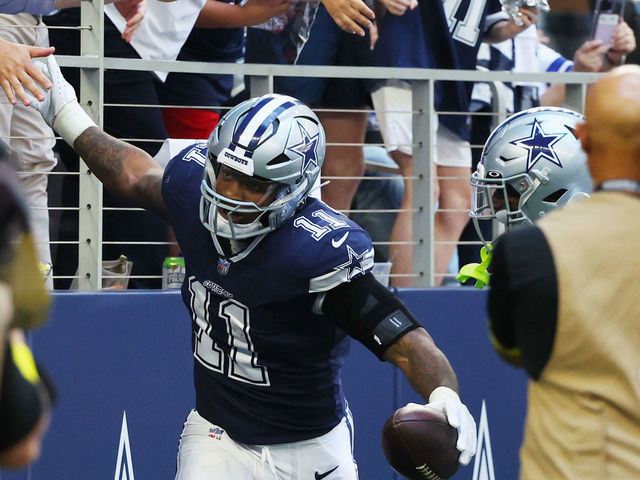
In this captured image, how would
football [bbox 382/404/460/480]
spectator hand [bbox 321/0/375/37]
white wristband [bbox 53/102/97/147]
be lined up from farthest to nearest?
spectator hand [bbox 321/0/375/37]
white wristband [bbox 53/102/97/147]
football [bbox 382/404/460/480]

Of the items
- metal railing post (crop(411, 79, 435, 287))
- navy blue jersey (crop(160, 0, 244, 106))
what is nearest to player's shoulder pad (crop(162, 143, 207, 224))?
navy blue jersey (crop(160, 0, 244, 106))

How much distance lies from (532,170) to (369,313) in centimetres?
80

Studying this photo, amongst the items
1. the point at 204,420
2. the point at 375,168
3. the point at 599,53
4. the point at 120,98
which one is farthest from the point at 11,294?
the point at 599,53

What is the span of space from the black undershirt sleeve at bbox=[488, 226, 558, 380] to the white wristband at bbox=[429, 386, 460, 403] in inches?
40.3

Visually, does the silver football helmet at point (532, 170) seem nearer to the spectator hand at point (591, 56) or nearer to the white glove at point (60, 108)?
the white glove at point (60, 108)

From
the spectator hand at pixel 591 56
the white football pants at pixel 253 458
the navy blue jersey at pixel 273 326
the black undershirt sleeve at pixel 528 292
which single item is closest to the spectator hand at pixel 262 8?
the navy blue jersey at pixel 273 326

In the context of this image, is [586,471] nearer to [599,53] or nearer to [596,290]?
[596,290]

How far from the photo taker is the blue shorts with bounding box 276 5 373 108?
19.6 feet

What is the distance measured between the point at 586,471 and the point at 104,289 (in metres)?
3.08

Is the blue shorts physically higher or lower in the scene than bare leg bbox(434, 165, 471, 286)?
higher

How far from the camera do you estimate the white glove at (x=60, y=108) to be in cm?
463

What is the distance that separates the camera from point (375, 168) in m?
6.73

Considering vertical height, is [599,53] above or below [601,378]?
above

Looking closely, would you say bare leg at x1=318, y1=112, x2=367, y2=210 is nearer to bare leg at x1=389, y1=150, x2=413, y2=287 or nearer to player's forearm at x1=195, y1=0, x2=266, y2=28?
bare leg at x1=389, y1=150, x2=413, y2=287
